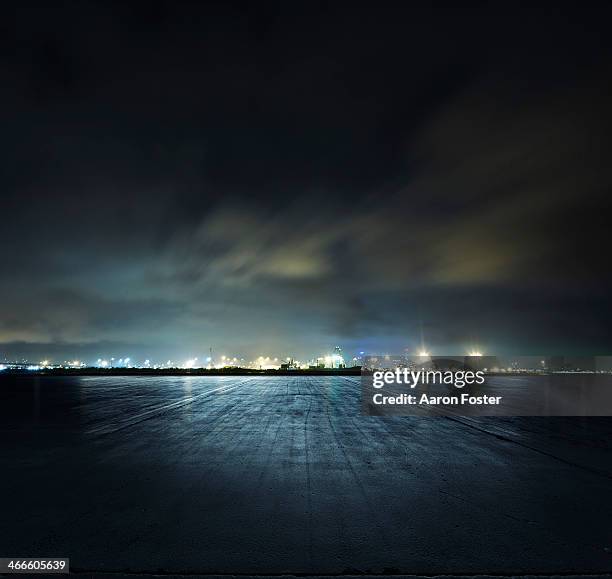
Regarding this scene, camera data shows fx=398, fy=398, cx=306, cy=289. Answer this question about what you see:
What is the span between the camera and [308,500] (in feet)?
21.3

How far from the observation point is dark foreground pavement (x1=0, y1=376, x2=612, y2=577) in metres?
4.71

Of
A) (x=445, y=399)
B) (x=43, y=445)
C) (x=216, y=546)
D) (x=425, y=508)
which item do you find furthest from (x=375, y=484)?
(x=445, y=399)

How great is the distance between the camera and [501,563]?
460 centimetres

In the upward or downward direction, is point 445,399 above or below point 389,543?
below

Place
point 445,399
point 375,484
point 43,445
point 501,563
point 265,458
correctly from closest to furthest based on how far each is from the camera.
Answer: point 501,563 < point 375,484 < point 265,458 < point 43,445 < point 445,399

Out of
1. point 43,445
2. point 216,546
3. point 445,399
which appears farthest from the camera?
point 445,399

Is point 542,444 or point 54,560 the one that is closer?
point 54,560

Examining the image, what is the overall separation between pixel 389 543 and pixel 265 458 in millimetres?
4688

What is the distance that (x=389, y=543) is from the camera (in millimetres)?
5008

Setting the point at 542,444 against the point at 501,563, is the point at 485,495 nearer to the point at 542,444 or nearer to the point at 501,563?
the point at 501,563

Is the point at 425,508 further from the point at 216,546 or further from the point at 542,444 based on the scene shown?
the point at 542,444

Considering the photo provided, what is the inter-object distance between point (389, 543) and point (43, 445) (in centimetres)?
998

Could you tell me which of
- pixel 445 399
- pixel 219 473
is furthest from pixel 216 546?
pixel 445 399

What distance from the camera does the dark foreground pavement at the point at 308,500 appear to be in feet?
15.4
